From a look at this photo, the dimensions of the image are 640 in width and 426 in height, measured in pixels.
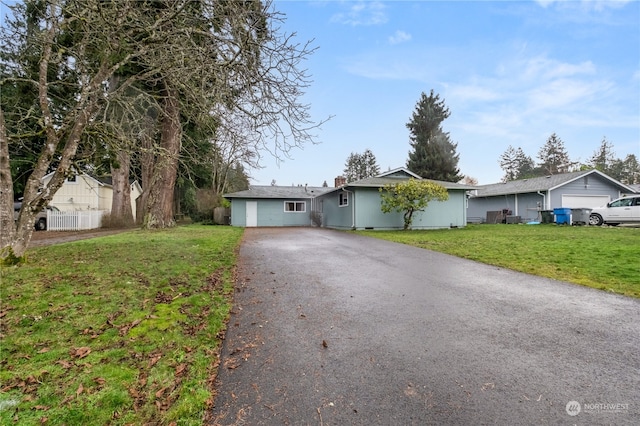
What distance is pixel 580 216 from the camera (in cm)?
1830

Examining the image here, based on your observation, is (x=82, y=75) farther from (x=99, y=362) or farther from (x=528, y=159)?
(x=528, y=159)

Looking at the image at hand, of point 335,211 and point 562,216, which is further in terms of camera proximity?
point 335,211

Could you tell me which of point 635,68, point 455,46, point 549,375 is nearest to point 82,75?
point 549,375

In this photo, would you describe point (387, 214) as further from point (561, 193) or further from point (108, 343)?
point (108, 343)

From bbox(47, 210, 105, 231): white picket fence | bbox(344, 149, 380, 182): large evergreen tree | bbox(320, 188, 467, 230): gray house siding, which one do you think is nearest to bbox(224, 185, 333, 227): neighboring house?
bbox(320, 188, 467, 230): gray house siding

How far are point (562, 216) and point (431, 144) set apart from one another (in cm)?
1900

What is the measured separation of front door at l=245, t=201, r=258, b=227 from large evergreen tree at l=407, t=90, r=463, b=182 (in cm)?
2040

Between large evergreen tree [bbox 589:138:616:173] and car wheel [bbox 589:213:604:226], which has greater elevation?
large evergreen tree [bbox 589:138:616:173]

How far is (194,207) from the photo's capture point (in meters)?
26.9

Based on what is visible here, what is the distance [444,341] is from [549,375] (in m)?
0.85

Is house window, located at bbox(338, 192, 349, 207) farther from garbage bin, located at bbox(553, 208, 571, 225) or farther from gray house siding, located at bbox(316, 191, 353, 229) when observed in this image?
garbage bin, located at bbox(553, 208, 571, 225)

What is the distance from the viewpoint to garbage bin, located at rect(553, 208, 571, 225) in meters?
18.5

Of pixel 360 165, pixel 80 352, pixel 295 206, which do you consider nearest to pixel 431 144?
pixel 295 206

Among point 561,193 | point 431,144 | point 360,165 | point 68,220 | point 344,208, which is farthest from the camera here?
point 360,165
